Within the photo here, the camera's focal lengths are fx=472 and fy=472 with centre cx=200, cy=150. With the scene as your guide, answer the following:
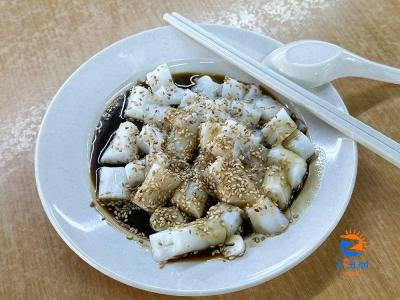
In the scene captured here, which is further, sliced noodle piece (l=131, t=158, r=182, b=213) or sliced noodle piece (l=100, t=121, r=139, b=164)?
sliced noodle piece (l=100, t=121, r=139, b=164)

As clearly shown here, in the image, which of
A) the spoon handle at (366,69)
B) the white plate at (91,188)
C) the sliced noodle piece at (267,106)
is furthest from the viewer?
the spoon handle at (366,69)

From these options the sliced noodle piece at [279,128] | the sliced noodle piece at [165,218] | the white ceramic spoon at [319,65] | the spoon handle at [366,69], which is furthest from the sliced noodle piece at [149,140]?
the spoon handle at [366,69]

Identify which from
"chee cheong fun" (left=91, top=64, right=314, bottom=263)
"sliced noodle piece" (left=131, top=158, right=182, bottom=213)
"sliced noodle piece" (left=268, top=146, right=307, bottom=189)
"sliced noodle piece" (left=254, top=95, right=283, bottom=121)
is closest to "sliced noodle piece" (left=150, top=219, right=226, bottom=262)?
"chee cheong fun" (left=91, top=64, right=314, bottom=263)

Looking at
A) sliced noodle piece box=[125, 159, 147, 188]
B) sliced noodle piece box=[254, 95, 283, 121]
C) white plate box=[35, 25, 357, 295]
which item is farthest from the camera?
sliced noodle piece box=[254, 95, 283, 121]

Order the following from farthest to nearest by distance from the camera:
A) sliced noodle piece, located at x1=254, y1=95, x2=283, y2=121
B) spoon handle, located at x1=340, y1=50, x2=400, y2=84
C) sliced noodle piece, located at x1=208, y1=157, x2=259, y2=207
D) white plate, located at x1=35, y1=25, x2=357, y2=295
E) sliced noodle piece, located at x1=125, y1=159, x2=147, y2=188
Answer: spoon handle, located at x1=340, y1=50, x2=400, y2=84 < sliced noodle piece, located at x1=254, y1=95, x2=283, y2=121 < sliced noodle piece, located at x1=125, y1=159, x2=147, y2=188 < sliced noodle piece, located at x1=208, y1=157, x2=259, y2=207 < white plate, located at x1=35, y1=25, x2=357, y2=295

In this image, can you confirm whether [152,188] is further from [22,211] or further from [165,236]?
[22,211]

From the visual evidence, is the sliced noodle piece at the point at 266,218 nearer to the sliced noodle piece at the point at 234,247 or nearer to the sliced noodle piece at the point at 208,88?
the sliced noodle piece at the point at 234,247

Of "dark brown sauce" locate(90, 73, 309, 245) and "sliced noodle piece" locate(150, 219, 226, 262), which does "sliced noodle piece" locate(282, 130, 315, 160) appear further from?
"sliced noodle piece" locate(150, 219, 226, 262)

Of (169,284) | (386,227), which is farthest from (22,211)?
(386,227)
